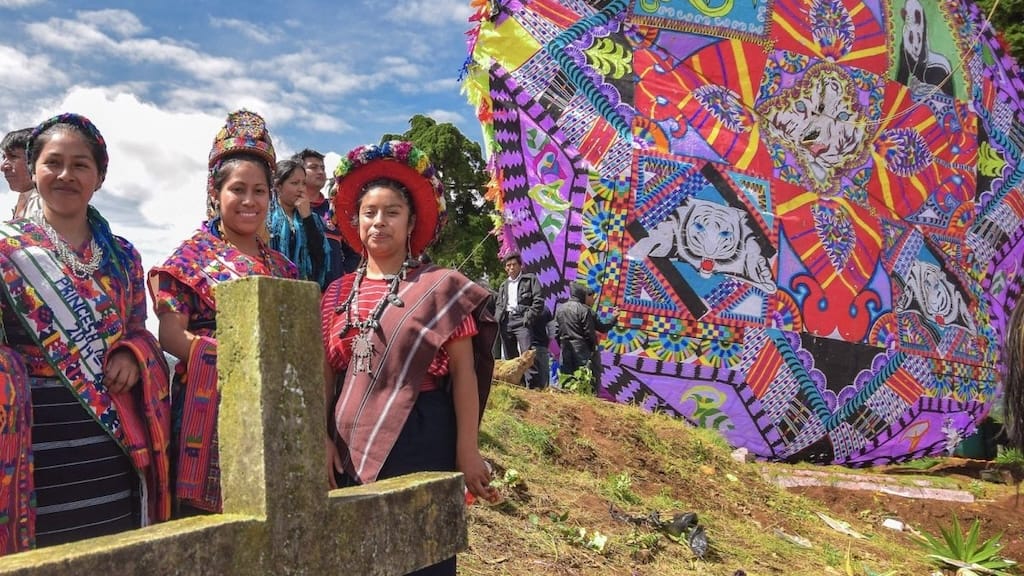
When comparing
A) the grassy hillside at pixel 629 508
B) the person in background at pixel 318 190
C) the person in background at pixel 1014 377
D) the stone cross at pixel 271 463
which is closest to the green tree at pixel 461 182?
the grassy hillside at pixel 629 508

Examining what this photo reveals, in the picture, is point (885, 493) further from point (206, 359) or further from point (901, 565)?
point (206, 359)

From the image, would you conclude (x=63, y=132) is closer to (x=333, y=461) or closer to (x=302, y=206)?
(x=333, y=461)

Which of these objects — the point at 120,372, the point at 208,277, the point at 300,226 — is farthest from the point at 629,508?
the point at 120,372

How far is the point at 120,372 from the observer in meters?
2.20

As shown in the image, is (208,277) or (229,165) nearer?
(208,277)

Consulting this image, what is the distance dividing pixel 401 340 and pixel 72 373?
2.79 ft

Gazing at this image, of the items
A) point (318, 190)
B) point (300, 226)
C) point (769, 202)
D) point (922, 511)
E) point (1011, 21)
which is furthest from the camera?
point (1011, 21)

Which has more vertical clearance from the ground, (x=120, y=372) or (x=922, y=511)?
(x=120, y=372)

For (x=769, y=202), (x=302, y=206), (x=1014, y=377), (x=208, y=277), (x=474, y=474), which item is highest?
(x=769, y=202)

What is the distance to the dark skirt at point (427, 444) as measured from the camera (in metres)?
2.25

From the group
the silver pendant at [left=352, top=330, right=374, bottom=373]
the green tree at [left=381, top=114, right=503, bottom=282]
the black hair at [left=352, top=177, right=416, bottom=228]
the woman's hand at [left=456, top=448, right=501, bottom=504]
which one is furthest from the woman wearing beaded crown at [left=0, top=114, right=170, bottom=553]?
the green tree at [left=381, top=114, right=503, bottom=282]

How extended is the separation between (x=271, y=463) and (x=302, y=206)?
3.06m

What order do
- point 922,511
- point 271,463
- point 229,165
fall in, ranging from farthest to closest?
point 922,511, point 229,165, point 271,463

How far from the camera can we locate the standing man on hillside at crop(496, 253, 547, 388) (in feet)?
25.0
